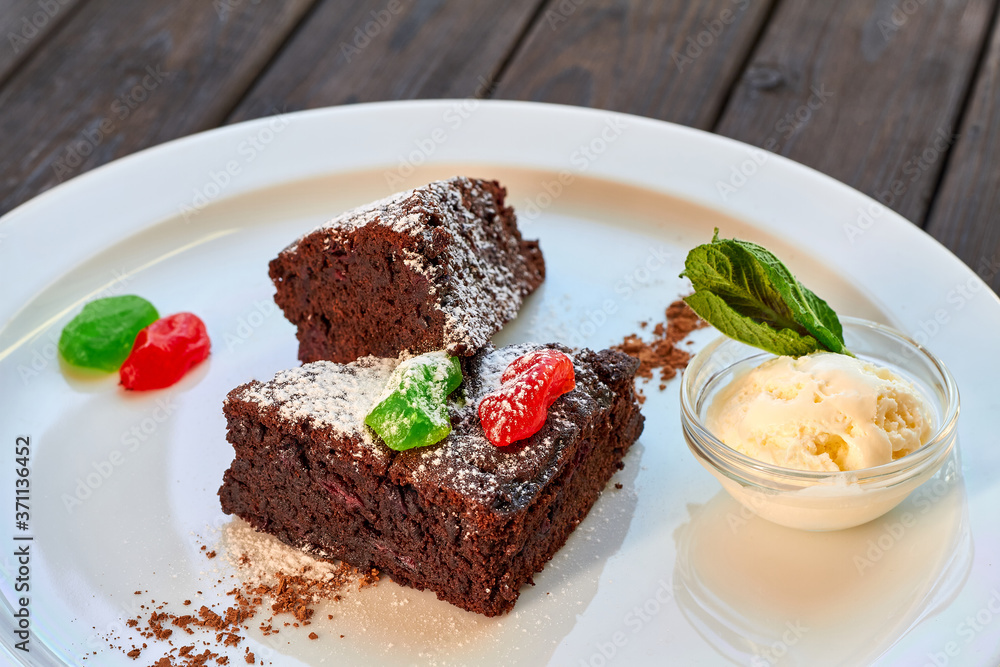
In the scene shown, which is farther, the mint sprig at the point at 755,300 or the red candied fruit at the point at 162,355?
the red candied fruit at the point at 162,355

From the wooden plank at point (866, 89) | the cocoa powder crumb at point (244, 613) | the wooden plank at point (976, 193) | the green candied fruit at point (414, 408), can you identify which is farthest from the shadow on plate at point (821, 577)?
the wooden plank at point (866, 89)

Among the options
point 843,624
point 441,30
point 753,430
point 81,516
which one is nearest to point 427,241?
point 753,430

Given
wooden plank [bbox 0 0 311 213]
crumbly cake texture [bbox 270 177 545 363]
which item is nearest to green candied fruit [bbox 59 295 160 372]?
crumbly cake texture [bbox 270 177 545 363]

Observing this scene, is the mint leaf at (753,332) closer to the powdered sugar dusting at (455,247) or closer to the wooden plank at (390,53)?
the powdered sugar dusting at (455,247)

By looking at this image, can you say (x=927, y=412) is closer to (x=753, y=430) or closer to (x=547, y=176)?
(x=753, y=430)

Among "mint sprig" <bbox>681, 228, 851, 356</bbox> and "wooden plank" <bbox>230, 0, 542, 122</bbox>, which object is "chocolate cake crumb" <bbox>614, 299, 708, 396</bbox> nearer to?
"mint sprig" <bbox>681, 228, 851, 356</bbox>

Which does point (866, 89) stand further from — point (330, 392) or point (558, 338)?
point (330, 392)

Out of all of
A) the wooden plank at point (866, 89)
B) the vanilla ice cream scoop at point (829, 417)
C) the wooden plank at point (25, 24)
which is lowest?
the wooden plank at point (866, 89)
